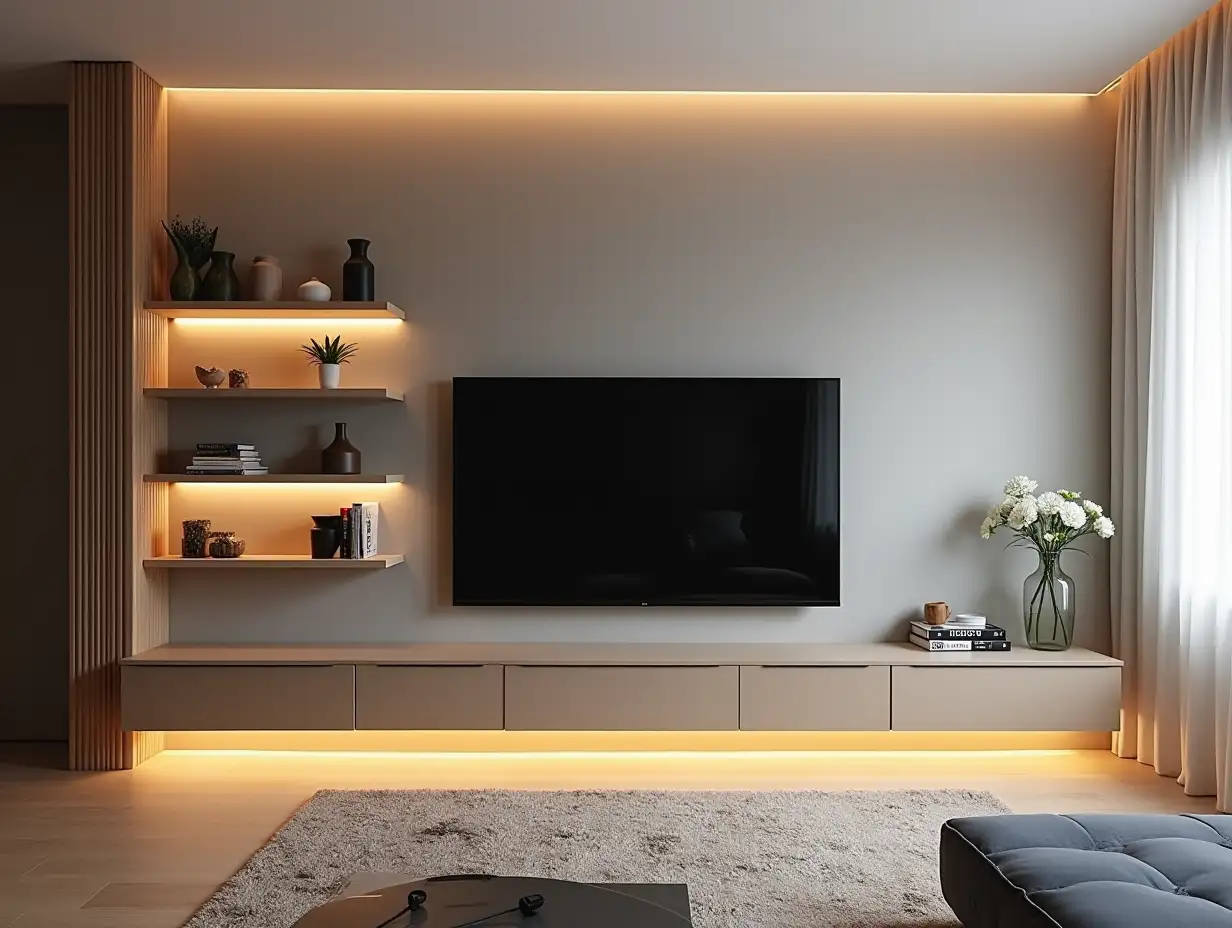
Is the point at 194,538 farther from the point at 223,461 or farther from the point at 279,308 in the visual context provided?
the point at 279,308

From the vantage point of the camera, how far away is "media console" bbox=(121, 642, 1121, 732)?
4.25 metres

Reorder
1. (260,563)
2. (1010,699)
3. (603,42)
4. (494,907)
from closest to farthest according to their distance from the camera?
(494,907) < (603,42) < (1010,699) < (260,563)

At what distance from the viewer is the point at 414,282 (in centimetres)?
466

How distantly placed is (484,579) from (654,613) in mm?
733

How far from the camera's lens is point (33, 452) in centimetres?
471

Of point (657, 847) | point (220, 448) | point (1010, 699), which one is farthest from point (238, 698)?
point (1010, 699)

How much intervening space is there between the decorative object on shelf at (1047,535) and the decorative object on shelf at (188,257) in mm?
3394

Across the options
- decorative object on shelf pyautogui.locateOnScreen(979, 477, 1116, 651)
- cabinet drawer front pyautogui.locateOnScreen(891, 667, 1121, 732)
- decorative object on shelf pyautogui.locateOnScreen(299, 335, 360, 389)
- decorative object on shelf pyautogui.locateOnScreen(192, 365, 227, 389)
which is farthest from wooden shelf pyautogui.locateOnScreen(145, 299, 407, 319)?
decorative object on shelf pyautogui.locateOnScreen(979, 477, 1116, 651)

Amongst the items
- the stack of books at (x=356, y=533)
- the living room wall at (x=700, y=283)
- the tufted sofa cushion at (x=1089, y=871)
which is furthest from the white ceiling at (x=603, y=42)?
the tufted sofa cushion at (x=1089, y=871)

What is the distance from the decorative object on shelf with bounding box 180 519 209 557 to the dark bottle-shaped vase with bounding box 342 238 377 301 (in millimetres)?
1112

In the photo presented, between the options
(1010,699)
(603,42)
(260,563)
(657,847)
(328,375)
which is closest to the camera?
(657,847)

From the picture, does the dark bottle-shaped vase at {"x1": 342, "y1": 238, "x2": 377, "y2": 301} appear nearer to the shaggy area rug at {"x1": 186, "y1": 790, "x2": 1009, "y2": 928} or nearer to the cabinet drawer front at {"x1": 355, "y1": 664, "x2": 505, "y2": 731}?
the cabinet drawer front at {"x1": 355, "y1": 664, "x2": 505, "y2": 731}

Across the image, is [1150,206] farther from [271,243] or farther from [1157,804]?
[271,243]

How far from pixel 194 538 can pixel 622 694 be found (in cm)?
186
